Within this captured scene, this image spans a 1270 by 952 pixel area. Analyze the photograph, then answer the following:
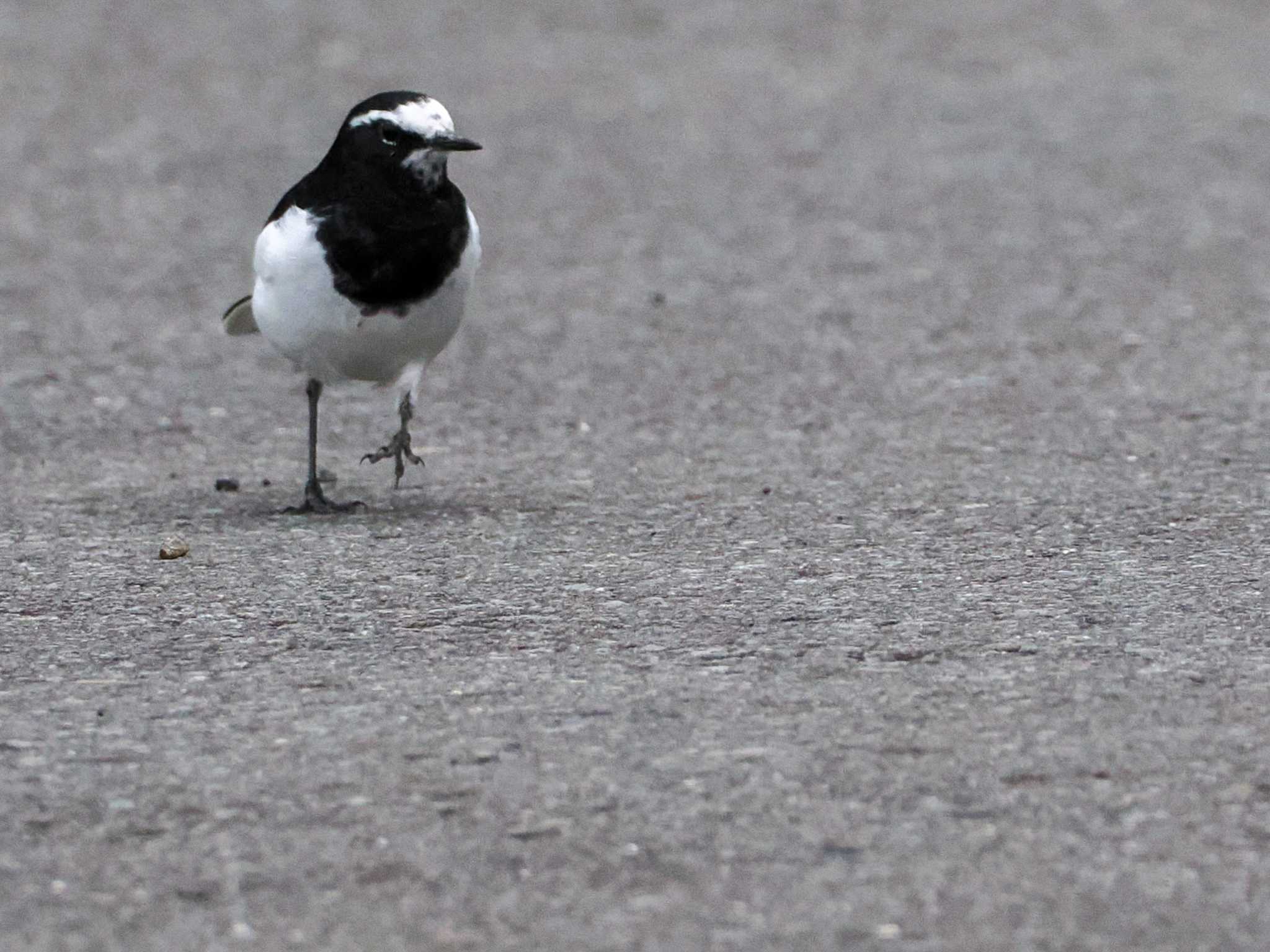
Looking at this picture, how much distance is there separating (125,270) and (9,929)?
23.5ft

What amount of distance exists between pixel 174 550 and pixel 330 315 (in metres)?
0.76

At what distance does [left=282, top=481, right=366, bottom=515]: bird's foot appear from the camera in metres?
6.50

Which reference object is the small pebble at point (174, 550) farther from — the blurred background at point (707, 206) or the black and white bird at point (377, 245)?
the blurred background at point (707, 206)

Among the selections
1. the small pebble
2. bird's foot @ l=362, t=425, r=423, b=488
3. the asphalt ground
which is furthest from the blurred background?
the small pebble

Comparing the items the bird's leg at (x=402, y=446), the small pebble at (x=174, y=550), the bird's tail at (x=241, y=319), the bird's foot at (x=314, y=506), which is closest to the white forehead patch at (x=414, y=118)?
the bird's leg at (x=402, y=446)

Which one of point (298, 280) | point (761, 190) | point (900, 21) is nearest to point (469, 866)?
point (298, 280)

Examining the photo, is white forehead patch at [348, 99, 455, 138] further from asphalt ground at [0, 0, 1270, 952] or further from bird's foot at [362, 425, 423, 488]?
asphalt ground at [0, 0, 1270, 952]

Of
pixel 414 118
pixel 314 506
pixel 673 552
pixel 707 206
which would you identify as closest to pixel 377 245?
pixel 414 118

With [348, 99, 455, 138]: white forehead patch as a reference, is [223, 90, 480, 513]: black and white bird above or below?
below

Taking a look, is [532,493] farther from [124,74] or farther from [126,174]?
[124,74]

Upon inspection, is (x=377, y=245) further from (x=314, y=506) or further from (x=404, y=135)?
(x=314, y=506)

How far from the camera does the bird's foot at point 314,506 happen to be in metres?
6.50

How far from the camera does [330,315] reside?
20.4 ft

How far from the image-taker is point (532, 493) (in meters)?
6.75
